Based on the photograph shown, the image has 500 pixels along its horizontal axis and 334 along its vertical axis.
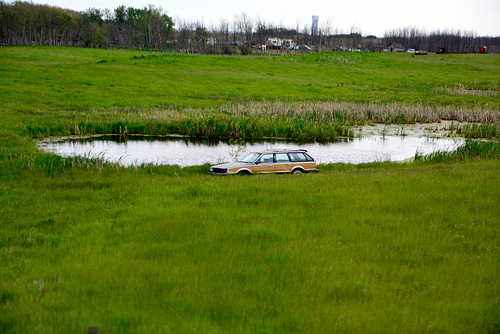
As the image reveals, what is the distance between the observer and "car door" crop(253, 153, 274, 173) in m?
22.1

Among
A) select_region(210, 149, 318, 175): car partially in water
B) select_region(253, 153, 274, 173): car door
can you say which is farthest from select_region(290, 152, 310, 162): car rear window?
select_region(253, 153, 274, 173): car door

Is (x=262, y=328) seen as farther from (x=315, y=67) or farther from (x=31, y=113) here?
(x=315, y=67)

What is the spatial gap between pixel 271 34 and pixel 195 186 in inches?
6653

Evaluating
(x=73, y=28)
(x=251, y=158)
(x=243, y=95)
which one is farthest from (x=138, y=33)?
(x=251, y=158)

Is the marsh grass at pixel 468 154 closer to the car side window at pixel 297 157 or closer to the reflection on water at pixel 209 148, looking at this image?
the reflection on water at pixel 209 148

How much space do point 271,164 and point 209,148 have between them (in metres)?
10.5

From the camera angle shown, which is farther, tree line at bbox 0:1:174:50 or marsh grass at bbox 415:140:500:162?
tree line at bbox 0:1:174:50

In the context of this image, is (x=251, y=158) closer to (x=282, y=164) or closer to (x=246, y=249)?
(x=282, y=164)

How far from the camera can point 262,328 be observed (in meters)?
7.25

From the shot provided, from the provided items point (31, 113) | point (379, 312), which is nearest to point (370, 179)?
point (379, 312)

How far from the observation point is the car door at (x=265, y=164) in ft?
72.4

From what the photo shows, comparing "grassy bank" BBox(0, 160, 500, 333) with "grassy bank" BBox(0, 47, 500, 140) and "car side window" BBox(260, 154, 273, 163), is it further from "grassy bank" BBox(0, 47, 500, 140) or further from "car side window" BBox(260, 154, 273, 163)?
"grassy bank" BBox(0, 47, 500, 140)

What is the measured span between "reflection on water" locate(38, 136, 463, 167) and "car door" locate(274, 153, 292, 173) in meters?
5.24

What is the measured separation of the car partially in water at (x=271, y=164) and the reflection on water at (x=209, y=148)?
4.64 m
